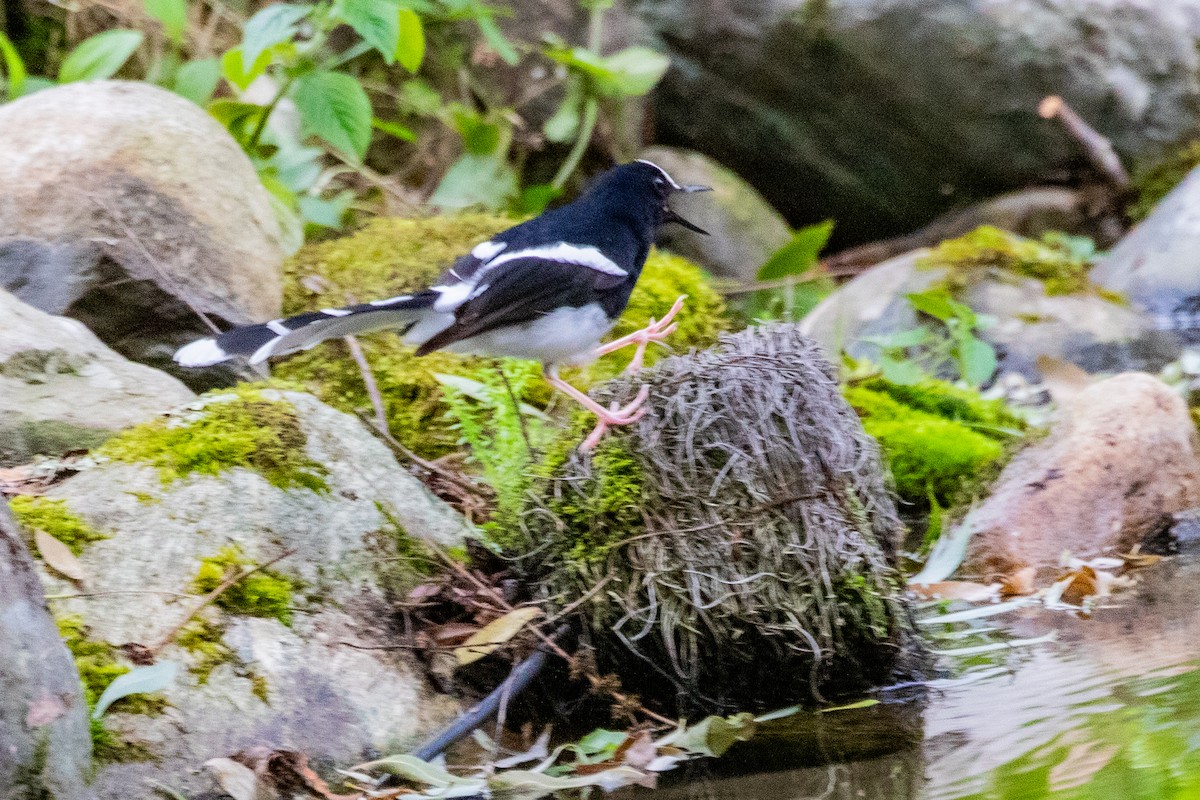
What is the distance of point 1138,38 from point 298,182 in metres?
6.41

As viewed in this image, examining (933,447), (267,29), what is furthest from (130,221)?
(933,447)

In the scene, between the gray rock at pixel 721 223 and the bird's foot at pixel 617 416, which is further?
the gray rock at pixel 721 223

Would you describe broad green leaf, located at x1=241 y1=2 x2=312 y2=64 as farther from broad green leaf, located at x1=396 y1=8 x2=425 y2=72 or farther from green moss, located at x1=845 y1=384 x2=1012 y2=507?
green moss, located at x1=845 y1=384 x2=1012 y2=507

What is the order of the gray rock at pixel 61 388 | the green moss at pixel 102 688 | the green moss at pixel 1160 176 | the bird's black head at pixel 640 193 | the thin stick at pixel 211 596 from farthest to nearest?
the green moss at pixel 1160 176 < the bird's black head at pixel 640 193 < the gray rock at pixel 61 388 < the thin stick at pixel 211 596 < the green moss at pixel 102 688

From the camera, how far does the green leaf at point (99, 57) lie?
645cm

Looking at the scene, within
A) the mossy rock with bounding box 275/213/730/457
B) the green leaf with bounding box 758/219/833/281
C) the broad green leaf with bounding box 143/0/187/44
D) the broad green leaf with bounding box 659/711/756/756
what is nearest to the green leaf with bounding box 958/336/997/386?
the green leaf with bounding box 758/219/833/281

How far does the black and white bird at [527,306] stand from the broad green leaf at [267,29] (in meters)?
1.77

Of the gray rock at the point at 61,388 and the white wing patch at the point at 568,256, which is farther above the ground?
the white wing patch at the point at 568,256

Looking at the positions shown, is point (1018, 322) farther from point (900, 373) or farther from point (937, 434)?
point (937, 434)

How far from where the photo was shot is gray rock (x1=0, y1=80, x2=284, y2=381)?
195 inches

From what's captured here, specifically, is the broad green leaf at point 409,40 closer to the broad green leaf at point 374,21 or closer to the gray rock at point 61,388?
the broad green leaf at point 374,21

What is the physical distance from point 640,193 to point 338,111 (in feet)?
6.28

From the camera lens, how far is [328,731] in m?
3.04

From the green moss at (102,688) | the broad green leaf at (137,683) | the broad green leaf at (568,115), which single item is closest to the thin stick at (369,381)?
the green moss at (102,688)
